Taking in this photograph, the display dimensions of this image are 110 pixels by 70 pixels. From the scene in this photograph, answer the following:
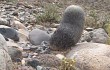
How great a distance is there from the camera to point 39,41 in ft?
30.3

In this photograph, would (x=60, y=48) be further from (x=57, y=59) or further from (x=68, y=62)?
(x=68, y=62)

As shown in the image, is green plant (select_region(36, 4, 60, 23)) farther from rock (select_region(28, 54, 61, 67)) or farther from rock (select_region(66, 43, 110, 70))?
rock (select_region(28, 54, 61, 67))

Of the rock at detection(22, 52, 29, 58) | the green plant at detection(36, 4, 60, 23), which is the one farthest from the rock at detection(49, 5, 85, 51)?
the green plant at detection(36, 4, 60, 23)

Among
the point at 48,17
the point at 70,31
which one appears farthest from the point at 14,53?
the point at 48,17

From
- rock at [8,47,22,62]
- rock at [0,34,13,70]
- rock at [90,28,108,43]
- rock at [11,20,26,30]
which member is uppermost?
rock at [0,34,13,70]

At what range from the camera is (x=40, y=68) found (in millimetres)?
6770

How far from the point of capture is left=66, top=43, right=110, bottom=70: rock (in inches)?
289

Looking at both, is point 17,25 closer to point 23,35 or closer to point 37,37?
point 23,35

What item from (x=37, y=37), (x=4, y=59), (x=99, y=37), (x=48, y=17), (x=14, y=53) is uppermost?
(x=4, y=59)

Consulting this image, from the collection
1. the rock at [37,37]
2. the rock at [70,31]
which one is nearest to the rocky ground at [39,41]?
the rock at [37,37]

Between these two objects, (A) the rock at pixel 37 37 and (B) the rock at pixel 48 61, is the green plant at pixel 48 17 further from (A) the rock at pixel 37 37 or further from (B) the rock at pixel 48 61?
(B) the rock at pixel 48 61

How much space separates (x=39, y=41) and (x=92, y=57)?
2075 millimetres

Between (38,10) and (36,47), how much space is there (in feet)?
15.9

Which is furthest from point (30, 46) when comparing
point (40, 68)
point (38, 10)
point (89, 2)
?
point (89, 2)
